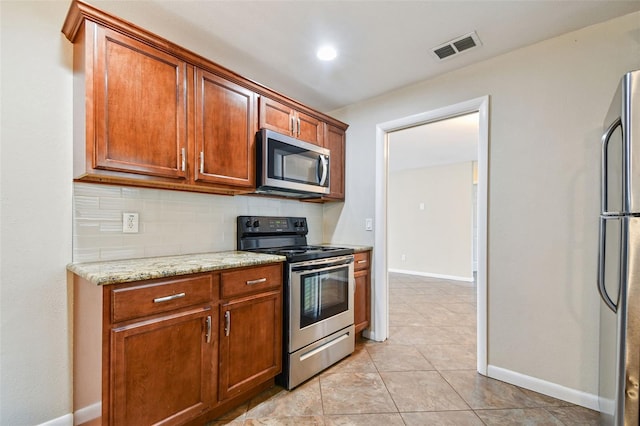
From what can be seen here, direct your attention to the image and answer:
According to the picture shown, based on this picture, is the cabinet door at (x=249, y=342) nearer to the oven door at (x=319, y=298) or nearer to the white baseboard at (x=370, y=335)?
the oven door at (x=319, y=298)

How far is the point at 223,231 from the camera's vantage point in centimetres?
236

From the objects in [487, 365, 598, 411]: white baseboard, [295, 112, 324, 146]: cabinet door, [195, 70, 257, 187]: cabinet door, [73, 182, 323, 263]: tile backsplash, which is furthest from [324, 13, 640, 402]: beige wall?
[73, 182, 323, 263]: tile backsplash

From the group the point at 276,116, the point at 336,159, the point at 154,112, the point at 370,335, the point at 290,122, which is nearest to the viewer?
the point at 154,112

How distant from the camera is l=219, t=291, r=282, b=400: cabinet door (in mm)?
1680

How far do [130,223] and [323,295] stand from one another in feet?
4.69

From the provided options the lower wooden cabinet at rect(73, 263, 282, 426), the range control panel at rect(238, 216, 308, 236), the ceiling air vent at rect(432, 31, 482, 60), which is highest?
the ceiling air vent at rect(432, 31, 482, 60)

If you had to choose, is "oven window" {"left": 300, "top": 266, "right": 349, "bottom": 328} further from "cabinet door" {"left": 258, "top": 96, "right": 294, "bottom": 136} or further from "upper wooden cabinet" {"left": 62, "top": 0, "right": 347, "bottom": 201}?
"cabinet door" {"left": 258, "top": 96, "right": 294, "bottom": 136}

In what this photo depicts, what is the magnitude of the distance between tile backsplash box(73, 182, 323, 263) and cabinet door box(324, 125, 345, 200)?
0.72 metres

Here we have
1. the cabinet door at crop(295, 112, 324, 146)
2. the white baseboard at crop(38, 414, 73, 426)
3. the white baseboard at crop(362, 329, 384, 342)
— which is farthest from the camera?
the white baseboard at crop(362, 329, 384, 342)

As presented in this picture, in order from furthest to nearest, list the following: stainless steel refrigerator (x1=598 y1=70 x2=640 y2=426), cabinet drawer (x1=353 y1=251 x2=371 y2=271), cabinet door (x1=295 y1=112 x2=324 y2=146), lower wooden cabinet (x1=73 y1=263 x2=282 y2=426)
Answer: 1. cabinet drawer (x1=353 y1=251 x2=371 y2=271)
2. cabinet door (x1=295 y1=112 x2=324 y2=146)
3. lower wooden cabinet (x1=73 y1=263 x2=282 y2=426)
4. stainless steel refrigerator (x1=598 y1=70 x2=640 y2=426)

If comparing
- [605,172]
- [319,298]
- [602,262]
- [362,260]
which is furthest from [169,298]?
[605,172]

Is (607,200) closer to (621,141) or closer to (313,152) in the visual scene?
(621,141)

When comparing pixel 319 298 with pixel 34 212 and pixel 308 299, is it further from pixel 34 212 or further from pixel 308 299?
pixel 34 212

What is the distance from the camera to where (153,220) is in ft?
6.43
